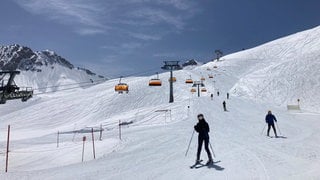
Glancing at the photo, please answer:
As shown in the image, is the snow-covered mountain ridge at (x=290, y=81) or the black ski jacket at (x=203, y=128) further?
the snow-covered mountain ridge at (x=290, y=81)

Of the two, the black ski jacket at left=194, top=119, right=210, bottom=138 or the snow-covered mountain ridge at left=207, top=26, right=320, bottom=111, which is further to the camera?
the snow-covered mountain ridge at left=207, top=26, right=320, bottom=111

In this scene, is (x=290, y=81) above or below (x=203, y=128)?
above

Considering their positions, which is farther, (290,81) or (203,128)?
(290,81)

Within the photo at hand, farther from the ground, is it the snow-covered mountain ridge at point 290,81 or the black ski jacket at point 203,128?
the snow-covered mountain ridge at point 290,81

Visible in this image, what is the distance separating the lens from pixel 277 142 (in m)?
22.5

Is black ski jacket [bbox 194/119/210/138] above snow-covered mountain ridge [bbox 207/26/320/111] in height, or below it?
below

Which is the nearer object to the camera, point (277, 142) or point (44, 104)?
point (277, 142)

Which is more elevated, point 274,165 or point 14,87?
point 14,87

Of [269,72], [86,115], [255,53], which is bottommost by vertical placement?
[86,115]

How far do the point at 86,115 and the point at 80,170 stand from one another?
3312 inches

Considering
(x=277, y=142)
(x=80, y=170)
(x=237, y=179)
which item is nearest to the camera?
(x=237, y=179)

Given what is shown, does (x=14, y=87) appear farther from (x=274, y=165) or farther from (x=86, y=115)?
(x=86, y=115)

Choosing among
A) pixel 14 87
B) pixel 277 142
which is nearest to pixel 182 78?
pixel 14 87

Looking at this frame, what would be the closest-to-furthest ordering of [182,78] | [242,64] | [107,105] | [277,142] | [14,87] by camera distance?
[277,142]
[14,87]
[107,105]
[182,78]
[242,64]
